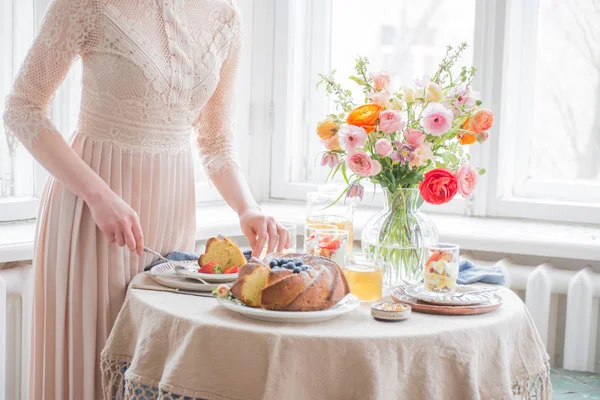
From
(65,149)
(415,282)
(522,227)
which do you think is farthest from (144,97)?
(522,227)

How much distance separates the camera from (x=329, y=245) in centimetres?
162

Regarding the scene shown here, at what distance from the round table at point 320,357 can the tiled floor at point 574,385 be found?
857 mm

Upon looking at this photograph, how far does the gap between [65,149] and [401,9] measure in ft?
5.66

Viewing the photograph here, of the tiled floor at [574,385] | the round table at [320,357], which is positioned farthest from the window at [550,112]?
the round table at [320,357]

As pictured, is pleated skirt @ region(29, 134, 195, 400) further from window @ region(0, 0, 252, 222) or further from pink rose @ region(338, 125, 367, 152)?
window @ region(0, 0, 252, 222)

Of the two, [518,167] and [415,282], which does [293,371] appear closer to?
[415,282]

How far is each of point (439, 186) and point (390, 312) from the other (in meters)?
0.34

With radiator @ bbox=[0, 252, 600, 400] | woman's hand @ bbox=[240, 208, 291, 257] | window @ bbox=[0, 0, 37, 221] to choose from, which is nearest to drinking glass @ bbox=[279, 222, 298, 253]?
woman's hand @ bbox=[240, 208, 291, 257]

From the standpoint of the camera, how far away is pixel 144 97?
1.62 metres

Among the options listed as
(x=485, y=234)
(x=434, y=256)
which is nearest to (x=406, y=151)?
(x=434, y=256)

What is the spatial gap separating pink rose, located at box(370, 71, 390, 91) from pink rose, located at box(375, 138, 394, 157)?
0.48ft

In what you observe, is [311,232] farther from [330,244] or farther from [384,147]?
[384,147]

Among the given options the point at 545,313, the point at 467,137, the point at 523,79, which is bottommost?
the point at 545,313

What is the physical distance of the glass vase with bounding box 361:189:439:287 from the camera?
1.69m
